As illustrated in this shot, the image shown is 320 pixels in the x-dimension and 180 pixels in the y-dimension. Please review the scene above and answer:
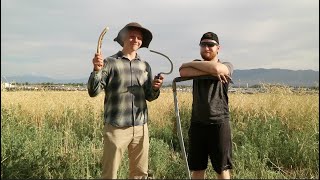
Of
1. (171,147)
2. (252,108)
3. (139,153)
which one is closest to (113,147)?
(139,153)

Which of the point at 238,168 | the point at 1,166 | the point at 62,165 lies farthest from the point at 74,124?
the point at 238,168

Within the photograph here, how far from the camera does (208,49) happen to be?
307 cm

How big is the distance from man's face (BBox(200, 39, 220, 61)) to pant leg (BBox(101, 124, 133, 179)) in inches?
40.6

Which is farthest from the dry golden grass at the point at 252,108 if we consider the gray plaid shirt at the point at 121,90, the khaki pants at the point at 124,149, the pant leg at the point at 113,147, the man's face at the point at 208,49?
the pant leg at the point at 113,147

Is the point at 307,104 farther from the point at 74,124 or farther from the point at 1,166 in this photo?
the point at 1,166

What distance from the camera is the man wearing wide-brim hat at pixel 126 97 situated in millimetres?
3062

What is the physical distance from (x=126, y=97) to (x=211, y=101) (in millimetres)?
801

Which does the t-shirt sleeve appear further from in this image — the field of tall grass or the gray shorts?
the field of tall grass

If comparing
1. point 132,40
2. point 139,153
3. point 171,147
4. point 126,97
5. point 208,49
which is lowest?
point 171,147

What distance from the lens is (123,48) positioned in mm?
3248

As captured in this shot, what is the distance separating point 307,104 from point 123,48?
4195 mm

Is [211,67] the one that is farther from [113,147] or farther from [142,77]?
[113,147]

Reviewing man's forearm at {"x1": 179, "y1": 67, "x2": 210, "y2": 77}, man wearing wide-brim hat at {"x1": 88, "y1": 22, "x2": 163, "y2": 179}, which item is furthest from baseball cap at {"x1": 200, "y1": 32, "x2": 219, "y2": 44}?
man wearing wide-brim hat at {"x1": 88, "y1": 22, "x2": 163, "y2": 179}

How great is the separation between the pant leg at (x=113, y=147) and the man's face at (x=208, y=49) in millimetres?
1032
